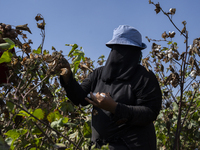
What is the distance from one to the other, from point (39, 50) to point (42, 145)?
0.74 metres

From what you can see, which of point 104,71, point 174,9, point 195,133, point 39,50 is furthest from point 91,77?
point 195,133

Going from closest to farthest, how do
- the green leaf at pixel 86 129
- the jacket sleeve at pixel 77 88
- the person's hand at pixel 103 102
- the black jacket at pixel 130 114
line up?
1. the person's hand at pixel 103 102
2. the black jacket at pixel 130 114
3. the jacket sleeve at pixel 77 88
4. the green leaf at pixel 86 129

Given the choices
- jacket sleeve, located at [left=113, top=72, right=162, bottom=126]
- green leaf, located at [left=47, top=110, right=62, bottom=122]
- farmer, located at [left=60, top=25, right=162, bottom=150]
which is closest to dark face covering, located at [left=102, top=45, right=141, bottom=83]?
farmer, located at [left=60, top=25, right=162, bottom=150]

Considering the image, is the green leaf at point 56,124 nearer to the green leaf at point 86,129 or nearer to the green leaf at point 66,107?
the green leaf at point 66,107

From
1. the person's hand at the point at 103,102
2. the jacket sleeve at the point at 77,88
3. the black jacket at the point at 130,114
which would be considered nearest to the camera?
the person's hand at the point at 103,102

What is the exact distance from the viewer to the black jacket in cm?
166

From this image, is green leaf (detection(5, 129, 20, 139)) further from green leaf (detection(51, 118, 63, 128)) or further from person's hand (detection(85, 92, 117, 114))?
person's hand (detection(85, 92, 117, 114))

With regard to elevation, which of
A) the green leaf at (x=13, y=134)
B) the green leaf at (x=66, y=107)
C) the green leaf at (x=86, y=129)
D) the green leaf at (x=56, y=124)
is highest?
the green leaf at (x=56, y=124)

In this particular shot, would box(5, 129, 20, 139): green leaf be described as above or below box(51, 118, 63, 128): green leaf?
below

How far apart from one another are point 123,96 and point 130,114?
20 cm

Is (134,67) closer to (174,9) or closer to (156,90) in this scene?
(156,90)

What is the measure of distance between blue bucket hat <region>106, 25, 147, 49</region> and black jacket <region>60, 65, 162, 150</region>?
0.23 metres

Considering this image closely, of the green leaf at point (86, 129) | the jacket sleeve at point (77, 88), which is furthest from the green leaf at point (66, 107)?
the green leaf at point (86, 129)

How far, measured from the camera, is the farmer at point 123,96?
5.38 feet
